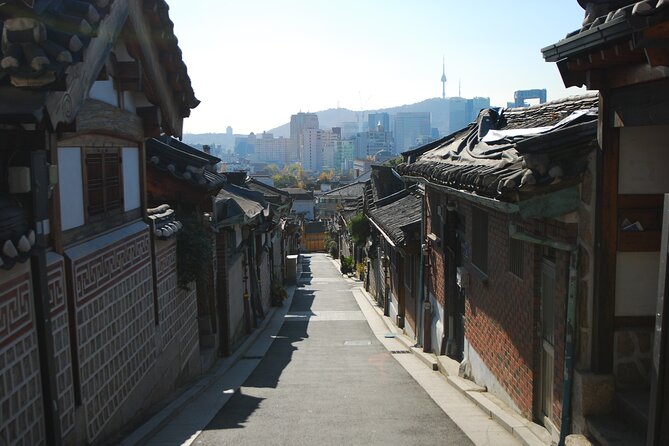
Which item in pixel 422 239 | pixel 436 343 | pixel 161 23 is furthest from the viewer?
pixel 422 239

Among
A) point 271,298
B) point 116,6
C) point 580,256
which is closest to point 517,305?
point 580,256

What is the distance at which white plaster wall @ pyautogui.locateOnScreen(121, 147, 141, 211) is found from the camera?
995cm

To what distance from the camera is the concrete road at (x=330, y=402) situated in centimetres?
872

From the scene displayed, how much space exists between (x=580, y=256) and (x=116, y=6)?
5906 millimetres

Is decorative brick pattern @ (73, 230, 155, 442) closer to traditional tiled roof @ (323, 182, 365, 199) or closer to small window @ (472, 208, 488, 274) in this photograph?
small window @ (472, 208, 488, 274)

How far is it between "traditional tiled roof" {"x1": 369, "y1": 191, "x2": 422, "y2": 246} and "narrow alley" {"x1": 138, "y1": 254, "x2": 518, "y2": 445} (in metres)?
3.34

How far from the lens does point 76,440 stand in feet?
23.4

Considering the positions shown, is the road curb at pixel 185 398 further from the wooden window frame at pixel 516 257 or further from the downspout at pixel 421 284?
the wooden window frame at pixel 516 257

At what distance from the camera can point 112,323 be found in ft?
28.5

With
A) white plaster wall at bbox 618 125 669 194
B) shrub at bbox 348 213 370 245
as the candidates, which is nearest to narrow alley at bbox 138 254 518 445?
white plaster wall at bbox 618 125 669 194

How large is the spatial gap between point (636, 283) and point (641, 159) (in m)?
1.22

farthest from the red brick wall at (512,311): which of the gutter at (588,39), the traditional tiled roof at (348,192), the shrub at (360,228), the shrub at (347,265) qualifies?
the traditional tiled roof at (348,192)

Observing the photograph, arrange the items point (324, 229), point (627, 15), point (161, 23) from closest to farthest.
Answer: point (627, 15), point (161, 23), point (324, 229)

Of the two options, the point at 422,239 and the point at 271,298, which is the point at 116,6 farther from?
the point at 271,298
